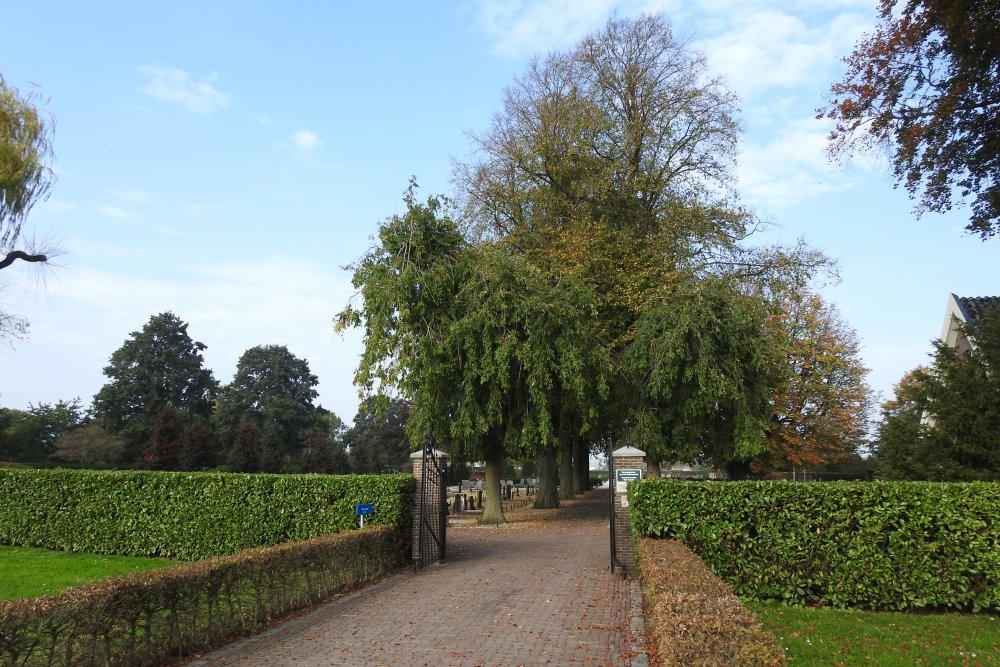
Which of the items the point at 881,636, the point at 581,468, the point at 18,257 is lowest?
the point at 881,636

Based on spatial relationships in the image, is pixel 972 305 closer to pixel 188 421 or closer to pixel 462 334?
pixel 462 334

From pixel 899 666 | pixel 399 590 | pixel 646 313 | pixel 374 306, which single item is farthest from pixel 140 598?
pixel 646 313

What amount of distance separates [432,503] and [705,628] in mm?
8860

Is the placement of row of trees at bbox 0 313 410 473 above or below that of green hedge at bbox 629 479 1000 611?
above

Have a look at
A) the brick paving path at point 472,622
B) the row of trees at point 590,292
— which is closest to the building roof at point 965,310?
the row of trees at point 590,292

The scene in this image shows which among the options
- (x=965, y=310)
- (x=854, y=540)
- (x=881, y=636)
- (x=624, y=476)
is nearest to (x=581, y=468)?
(x=965, y=310)

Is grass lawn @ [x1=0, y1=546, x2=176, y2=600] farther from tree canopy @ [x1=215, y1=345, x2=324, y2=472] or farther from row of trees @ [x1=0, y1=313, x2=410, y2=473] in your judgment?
tree canopy @ [x1=215, y1=345, x2=324, y2=472]

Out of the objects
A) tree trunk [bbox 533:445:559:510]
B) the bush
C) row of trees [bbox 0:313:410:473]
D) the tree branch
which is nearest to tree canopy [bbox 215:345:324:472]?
row of trees [bbox 0:313:410:473]

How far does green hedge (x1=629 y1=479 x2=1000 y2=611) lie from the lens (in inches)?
376

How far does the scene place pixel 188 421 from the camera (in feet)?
162

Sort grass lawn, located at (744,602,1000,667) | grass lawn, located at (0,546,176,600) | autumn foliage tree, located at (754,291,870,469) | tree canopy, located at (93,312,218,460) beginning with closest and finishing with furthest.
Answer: grass lawn, located at (744,602,1000,667) < grass lawn, located at (0,546,176,600) < autumn foliage tree, located at (754,291,870,469) < tree canopy, located at (93,312,218,460)

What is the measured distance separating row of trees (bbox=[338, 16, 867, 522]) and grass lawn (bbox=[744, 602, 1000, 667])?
5.66m

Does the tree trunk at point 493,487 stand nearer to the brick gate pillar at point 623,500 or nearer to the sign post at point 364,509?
the sign post at point 364,509

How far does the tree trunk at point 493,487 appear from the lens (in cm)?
2089
